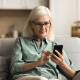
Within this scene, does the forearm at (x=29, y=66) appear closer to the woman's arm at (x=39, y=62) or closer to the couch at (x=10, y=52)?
the woman's arm at (x=39, y=62)

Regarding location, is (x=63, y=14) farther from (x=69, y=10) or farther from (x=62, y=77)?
(x=62, y=77)

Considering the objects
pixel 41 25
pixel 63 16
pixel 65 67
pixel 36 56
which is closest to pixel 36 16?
pixel 41 25

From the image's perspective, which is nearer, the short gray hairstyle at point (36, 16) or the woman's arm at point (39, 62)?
the woman's arm at point (39, 62)

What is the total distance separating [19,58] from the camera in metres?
1.24

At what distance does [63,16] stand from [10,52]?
8.21ft

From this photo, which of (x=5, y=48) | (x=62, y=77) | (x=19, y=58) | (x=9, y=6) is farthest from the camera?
(x=9, y=6)

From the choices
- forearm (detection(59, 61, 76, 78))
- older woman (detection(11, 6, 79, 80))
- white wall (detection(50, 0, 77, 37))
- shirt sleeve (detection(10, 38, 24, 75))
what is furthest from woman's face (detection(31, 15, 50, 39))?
white wall (detection(50, 0, 77, 37))

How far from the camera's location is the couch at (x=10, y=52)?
56.9 inches

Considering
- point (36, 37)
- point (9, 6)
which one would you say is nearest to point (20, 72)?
point (36, 37)

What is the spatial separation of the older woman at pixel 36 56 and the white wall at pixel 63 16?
7.83 ft

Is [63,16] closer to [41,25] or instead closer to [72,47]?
[72,47]

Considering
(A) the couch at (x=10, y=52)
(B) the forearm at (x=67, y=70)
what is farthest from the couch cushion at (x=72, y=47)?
(B) the forearm at (x=67, y=70)

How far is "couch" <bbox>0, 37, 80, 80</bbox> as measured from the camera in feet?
4.74

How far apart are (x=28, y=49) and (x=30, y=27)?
0.25m
